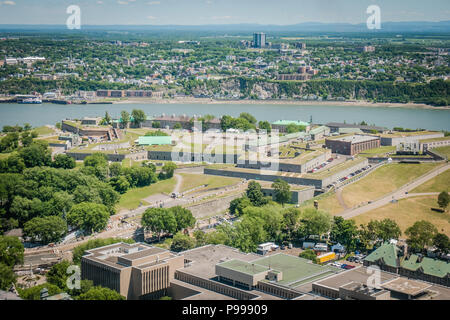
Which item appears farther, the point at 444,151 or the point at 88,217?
the point at 444,151

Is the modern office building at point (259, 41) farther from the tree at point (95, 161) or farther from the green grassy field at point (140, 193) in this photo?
the green grassy field at point (140, 193)

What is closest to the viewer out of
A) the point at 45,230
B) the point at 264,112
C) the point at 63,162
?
the point at 45,230

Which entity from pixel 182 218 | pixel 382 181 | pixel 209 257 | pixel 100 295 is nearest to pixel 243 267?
pixel 209 257

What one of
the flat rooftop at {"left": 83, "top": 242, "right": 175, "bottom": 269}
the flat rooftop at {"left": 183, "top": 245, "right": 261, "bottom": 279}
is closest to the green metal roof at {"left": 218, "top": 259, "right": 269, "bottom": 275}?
the flat rooftop at {"left": 183, "top": 245, "right": 261, "bottom": 279}

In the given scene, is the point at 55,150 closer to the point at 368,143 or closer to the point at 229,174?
the point at 229,174

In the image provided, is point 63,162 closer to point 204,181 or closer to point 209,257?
point 204,181

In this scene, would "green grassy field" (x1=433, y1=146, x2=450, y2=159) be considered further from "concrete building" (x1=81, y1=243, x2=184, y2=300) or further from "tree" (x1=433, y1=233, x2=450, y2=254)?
"concrete building" (x1=81, y1=243, x2=184, y2=300)
